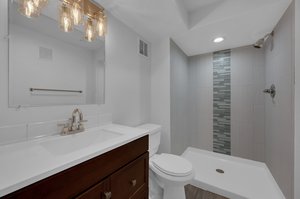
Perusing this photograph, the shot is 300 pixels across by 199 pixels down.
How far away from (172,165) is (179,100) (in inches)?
46.2

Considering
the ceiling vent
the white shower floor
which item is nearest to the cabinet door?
the white shower floor

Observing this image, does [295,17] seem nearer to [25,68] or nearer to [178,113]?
[178,113]

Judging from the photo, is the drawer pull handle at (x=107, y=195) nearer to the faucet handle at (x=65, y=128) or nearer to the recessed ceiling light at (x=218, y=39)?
the faucet handle at (x=65, y=128)

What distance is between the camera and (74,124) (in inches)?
39.3

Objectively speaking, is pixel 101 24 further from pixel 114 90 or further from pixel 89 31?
pixel 114 90

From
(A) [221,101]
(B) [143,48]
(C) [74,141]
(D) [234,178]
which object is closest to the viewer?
(C) [74,141]

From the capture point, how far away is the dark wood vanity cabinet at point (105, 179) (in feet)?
1.58

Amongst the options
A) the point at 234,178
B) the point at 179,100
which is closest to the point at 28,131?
the point at 179,100

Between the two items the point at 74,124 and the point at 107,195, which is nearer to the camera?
the point at 107,195

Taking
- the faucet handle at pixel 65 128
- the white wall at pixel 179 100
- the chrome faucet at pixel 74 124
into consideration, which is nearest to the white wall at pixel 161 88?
the white wall at pixel 179 100

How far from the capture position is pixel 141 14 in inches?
55.4

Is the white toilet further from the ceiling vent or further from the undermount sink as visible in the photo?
the ceiling vent

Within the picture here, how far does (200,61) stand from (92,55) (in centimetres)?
211

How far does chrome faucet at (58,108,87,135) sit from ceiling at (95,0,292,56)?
1.08 meters
